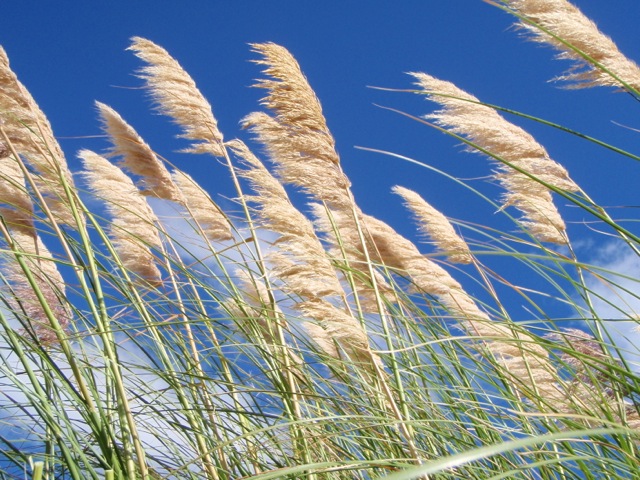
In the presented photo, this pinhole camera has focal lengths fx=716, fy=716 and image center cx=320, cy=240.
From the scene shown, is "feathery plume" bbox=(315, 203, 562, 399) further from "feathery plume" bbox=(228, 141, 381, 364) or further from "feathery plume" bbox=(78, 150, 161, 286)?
"feathery plume" bbox=(78, 150, 161, 286)

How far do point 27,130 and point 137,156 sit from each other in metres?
0.77

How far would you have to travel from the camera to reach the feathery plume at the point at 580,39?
244 centimetres

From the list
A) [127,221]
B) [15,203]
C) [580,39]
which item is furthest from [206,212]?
[580,39]

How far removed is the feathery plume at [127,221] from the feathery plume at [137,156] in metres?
0.18

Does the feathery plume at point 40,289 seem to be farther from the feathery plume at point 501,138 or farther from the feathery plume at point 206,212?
the feathery plume at point 501,138

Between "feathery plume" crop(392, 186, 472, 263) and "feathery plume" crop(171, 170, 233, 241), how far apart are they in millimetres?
1075

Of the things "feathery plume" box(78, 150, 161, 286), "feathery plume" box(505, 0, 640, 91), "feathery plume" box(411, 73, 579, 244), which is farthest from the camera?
"feathery plume" box(78, 150, 161, 286)

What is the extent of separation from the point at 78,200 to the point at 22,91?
0.59 metres

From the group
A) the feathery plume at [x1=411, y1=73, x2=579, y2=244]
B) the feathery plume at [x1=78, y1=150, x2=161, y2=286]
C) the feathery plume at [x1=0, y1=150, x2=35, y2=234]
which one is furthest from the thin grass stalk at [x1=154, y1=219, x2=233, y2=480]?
the feathery plume at [x1=411, y1=73, x2=579, y2=244]

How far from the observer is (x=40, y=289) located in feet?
8.82

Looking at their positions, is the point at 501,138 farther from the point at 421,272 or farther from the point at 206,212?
the point at 206,212

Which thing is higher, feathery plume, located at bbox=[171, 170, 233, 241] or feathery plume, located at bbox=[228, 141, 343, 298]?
feathery plume, located at bbox=[171, 170, 233, 241]

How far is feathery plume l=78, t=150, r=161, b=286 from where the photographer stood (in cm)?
383

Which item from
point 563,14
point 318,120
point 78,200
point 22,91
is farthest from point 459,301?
point 22,91
